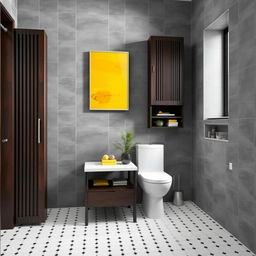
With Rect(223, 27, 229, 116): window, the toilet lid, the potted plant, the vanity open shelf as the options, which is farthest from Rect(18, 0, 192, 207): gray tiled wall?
Rect(223, 27, 229, 116): window

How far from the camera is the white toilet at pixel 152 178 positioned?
302 cm

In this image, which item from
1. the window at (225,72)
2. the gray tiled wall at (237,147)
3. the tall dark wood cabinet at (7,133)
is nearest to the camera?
the gray tiled wall at (237,147)

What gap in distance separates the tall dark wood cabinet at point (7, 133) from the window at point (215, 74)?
89.2 inches

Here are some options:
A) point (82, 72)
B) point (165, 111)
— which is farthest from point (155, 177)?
point (82, 72)

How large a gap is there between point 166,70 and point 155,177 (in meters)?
1.39

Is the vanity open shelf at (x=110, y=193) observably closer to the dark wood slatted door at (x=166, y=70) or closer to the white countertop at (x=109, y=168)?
the white countertop at (x=109, y=168)

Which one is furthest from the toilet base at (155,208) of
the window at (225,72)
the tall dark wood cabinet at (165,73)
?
the window at (225,72)

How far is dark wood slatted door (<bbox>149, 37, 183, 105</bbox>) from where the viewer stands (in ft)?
11.4

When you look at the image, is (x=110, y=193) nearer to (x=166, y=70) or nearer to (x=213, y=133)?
(x=213, y=133)

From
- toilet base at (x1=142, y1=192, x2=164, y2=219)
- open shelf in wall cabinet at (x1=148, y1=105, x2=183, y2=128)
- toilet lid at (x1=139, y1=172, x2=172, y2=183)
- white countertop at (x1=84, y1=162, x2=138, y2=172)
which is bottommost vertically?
toilet base at (x1=142, y1=192, x2=164, y2=219)

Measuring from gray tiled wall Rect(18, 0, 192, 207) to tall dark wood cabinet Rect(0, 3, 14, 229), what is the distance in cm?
67

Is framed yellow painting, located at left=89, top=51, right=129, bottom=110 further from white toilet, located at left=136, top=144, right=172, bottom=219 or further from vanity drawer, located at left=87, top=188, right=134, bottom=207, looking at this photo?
vanity drawer, located at left=87, top=188, right=134, bottom=207

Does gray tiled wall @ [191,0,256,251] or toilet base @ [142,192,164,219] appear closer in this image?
gray tiled wall @ [191,0,256,251]

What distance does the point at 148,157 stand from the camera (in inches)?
138
